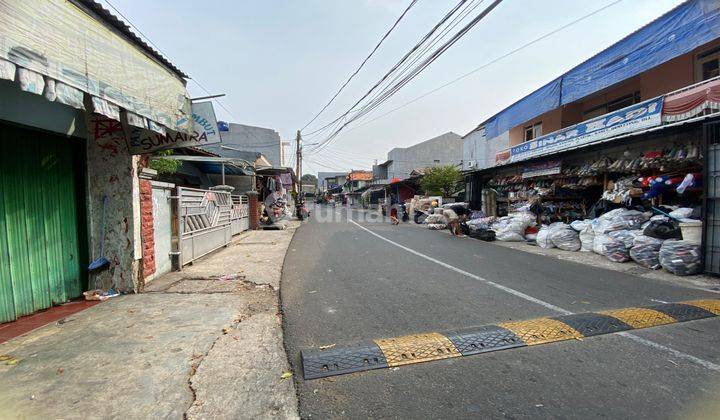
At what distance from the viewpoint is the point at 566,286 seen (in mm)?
5734

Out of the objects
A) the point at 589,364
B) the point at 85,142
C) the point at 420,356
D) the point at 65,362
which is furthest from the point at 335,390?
the point at 85,142

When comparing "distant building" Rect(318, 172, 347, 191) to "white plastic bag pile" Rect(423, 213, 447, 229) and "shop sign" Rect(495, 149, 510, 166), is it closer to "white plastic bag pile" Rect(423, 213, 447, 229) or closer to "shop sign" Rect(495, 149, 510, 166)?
"white plastic bag pile" Rect(423, 213, 447, 229)

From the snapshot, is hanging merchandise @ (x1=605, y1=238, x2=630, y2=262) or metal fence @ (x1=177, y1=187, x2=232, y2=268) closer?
metal fence @ (x1=177, y1=187, x2=232, y2=268)

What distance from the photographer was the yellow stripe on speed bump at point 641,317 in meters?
3.85

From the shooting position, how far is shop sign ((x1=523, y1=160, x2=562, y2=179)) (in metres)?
12.1

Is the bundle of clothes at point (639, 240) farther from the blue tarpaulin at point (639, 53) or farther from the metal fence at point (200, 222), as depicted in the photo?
the metal fence at point (200, 222)

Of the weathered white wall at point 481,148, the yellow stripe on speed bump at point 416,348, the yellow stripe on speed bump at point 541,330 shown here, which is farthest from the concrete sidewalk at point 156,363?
the weathered white wall at point 481,148

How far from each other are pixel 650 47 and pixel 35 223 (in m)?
14.5

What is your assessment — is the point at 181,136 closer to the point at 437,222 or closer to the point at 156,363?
the point at 156,363

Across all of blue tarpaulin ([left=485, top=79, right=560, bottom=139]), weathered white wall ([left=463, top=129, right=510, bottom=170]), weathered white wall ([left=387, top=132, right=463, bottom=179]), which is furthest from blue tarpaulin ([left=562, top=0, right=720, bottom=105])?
weathered white wall ([left=387, top=132, right=463, bottom=179])

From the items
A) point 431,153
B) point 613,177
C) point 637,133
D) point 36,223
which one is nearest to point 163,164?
point 36,223

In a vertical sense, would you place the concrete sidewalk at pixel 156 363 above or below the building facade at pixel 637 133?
below

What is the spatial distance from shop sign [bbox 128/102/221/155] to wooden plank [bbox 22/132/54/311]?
110 cm

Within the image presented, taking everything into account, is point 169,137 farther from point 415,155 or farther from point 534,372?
point 415,155
